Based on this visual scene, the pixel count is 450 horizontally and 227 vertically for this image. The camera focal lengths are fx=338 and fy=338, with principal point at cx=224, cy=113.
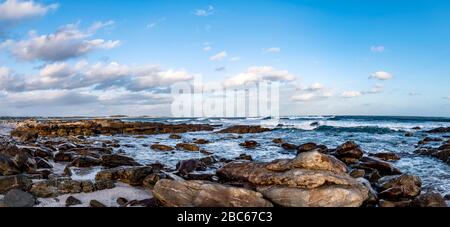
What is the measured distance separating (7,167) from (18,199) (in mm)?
3586

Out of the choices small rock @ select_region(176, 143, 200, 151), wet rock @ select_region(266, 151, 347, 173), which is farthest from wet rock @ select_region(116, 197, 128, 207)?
small rock @ select_region(176, 143, 200, 151)

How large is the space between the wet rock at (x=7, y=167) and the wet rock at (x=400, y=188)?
32.8 feet

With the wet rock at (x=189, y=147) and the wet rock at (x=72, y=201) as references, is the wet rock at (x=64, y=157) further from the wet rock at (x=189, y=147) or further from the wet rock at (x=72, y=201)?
the wet rock at (x=72, y=201)

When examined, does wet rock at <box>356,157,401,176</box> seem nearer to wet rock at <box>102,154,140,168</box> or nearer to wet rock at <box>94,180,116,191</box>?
wet rock at <box>102,154,140,168</box>

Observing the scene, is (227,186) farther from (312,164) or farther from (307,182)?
(312,164)

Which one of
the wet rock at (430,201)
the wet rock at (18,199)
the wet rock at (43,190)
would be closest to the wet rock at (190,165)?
the wet rock at (43,190)

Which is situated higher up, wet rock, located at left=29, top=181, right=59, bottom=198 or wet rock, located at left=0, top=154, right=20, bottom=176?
wet rock, located at left=0, top=154, right=20, bottom=176

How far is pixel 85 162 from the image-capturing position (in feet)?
38.5

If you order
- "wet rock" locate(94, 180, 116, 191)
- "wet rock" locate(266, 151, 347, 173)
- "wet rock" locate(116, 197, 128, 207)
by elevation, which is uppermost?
"wet rock" locate(266, 151, 347, 173)

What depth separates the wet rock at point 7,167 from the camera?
965 cm

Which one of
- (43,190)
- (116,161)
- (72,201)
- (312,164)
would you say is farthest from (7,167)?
(312,164)

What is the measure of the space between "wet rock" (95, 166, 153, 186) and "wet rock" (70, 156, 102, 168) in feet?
7.80

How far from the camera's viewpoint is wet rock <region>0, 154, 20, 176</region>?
965 cm
